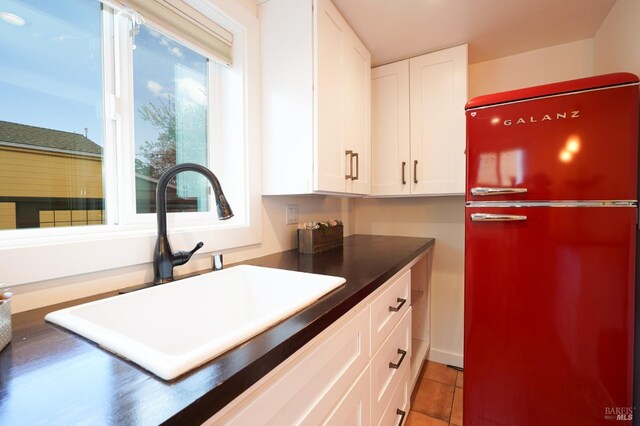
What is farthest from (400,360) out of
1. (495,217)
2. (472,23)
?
(472,23)

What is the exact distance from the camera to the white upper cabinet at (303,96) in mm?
1291

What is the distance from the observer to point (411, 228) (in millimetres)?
2236

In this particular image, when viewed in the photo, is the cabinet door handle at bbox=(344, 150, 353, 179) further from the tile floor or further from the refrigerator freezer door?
the tile floor

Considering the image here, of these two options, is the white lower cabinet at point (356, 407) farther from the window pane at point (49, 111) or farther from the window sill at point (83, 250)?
the window pane at point (49, 111)

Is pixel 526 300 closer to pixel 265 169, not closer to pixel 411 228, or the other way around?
pixel 411 228

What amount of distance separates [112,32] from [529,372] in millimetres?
2095

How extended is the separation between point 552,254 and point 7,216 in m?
1.88

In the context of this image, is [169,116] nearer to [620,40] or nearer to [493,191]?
[493,191]

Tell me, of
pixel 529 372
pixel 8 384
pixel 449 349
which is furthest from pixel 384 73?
pixel 8 384

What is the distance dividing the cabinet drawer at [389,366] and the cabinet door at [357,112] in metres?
0.78

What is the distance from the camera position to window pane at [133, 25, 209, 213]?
1.08m

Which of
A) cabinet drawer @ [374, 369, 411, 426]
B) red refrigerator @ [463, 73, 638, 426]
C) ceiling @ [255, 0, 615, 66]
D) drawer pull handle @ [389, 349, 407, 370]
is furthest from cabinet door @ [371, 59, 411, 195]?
cabinet drawer @ [374, 369, 411, 426]

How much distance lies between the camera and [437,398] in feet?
5.69

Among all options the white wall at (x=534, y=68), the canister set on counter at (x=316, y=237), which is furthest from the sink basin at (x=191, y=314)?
the white wall at (x=534, y=68)
